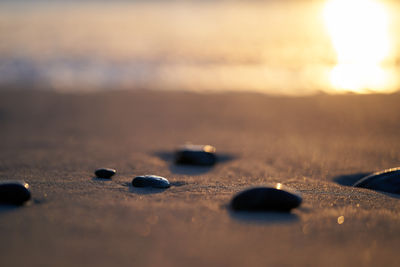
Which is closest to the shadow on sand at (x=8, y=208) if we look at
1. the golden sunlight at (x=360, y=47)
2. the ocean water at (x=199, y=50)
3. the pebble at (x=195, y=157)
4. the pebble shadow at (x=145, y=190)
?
the pebble shadow at (x=145, y=190)

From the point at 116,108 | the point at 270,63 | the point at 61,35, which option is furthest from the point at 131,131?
the point at 61,35

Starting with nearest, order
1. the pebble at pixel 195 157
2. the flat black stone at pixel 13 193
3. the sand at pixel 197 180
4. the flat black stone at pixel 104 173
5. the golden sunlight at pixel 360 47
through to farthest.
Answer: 1. the sand at pixel 197 180
2. the flat black stone at pixel 13 193
3. the flat black stone at pixel 104 173
4. the pebble at pixel 195 157
5. the golden sunlight at pixel 360 47

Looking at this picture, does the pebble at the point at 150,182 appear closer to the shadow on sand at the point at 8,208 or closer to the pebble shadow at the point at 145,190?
the pebble shadow at the point at 145,190

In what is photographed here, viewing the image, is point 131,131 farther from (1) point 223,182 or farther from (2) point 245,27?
(2) point 245,27

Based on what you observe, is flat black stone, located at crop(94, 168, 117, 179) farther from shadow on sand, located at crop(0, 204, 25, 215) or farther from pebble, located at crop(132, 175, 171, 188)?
shadow on sand, located at crop(0, 204, 25, 215)

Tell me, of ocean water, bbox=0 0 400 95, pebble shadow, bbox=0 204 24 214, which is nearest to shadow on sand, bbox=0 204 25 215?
pebble shadow, bbox=0 204 24 214

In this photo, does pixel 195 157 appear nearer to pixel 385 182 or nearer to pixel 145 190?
Answer: pixel 145 190
